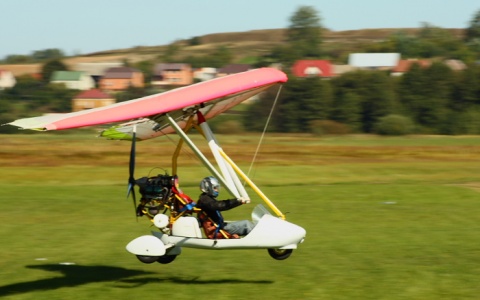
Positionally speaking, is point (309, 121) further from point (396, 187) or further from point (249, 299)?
point (249, 299)

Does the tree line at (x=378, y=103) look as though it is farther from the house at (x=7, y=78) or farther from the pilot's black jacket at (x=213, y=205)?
the pilot's black jacket at (x=213, y=205)

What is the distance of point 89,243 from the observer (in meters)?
20.5

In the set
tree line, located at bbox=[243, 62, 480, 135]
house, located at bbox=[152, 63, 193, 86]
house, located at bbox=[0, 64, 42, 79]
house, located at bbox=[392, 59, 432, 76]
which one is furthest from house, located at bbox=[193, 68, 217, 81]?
tree line, located at bbox=[243, 62, 480, 135]

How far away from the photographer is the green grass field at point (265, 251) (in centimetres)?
1503

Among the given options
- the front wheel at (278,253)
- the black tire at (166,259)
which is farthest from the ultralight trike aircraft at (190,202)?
the black tire at (166,259)

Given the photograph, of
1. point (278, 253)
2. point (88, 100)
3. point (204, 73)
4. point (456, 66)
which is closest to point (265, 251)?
point (278, 253)

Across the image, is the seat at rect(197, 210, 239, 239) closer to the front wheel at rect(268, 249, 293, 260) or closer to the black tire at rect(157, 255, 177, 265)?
the front wheel at rect(268, 249, 293, 260)

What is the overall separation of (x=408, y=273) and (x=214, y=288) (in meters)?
3.95

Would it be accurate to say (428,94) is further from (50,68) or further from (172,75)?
(50,68)

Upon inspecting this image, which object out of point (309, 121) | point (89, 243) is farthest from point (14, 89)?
point (89, 243)

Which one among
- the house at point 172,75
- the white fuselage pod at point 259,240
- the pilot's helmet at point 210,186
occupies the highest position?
the pilot's helmet at point 210,186

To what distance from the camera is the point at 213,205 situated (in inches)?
572

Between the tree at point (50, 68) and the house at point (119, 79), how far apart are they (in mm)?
9364

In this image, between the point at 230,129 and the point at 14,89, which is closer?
the point at 230,129
